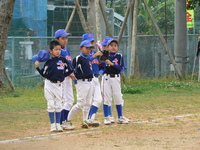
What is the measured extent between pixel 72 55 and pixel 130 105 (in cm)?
943

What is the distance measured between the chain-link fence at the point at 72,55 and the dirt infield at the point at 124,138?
414 inches

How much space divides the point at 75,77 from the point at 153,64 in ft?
51.2

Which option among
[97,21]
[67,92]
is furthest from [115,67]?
[97,21]

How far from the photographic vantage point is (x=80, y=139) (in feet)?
26.7

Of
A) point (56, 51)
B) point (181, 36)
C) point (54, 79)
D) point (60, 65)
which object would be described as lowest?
point (54, 79)

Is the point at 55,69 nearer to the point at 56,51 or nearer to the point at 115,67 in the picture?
the point at 56,51

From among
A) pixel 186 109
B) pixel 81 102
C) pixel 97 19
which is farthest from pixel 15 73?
pixel 81 102

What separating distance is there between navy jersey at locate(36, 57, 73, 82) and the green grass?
1049 millimetres

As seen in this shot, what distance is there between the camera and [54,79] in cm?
892

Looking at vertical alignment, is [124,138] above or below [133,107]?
above

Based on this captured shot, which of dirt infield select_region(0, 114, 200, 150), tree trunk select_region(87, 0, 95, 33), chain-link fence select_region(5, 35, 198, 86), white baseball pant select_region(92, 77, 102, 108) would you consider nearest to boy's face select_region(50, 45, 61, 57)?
white baseball pant select_region(92, 77, 102, 108)

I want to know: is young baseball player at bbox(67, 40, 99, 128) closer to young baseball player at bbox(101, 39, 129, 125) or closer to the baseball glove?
the baseball glove

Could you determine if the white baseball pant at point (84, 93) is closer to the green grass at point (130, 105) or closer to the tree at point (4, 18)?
the green grass at point (130, 105)

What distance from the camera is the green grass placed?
33.5 ft
